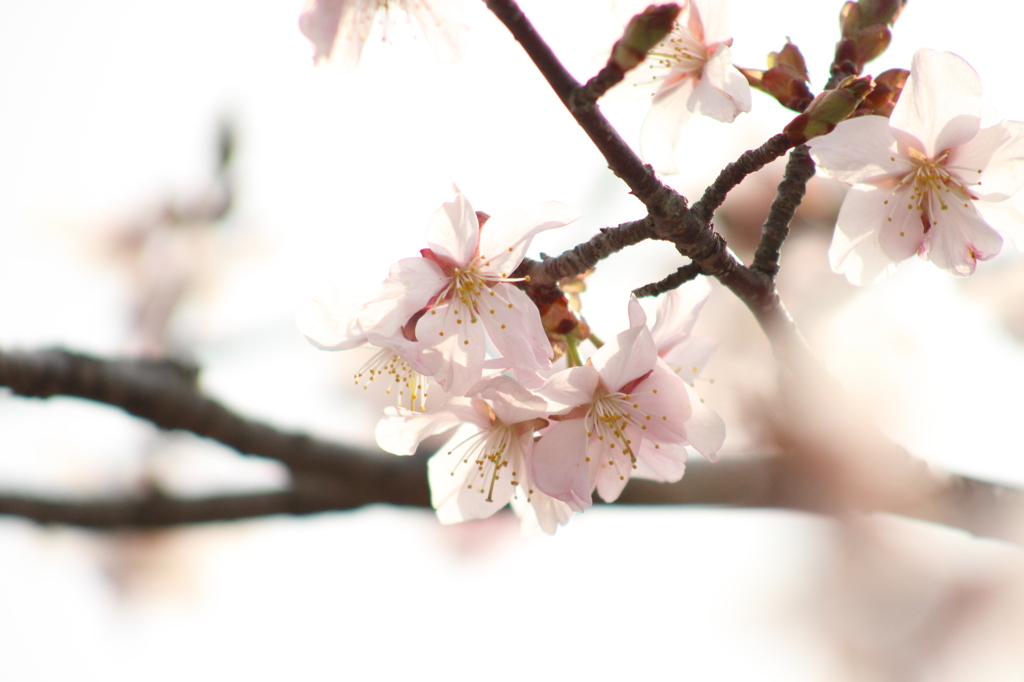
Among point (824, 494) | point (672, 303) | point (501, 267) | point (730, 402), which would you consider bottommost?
point (730, 402)

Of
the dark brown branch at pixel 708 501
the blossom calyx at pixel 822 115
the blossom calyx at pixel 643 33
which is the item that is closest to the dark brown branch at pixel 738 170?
the blossom calyx at pixel 822 115

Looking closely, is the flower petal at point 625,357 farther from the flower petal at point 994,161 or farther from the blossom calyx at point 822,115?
the flower petal at point 994,161

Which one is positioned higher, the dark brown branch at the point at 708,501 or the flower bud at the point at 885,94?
the flower bud at the point at 885,94

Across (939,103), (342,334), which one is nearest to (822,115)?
(939,103)

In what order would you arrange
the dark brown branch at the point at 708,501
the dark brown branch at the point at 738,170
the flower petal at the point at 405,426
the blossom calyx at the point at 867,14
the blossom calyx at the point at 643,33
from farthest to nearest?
the dark brown branch at the point at 708,501, the flower petal at the point at 405,426, the blossom calyx at the point at 867,14, the dark brown branch at the point at 738,170, the blossom calyx at the point at 643,33

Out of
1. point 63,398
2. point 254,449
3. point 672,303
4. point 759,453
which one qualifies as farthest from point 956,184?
point 63,398

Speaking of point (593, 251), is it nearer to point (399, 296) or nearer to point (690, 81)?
point (399, 296)

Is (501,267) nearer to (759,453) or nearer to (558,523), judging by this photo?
(558,523)
